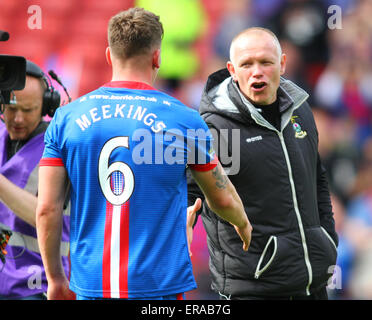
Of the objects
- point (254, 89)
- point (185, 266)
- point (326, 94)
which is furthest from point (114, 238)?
point (326, 94)

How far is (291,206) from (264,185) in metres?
0.16

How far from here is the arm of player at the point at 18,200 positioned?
9.37ft

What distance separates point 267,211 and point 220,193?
64cm

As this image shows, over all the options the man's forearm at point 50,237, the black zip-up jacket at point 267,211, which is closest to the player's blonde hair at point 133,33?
the man's forearm at point 50,237

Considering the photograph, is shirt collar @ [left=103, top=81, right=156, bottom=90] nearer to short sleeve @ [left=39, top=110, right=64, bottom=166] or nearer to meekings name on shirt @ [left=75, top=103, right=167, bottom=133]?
meekings name on shirt @ [left=75, top=103, right=167, bottom=133]

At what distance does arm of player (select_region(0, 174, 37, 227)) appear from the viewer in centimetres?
286

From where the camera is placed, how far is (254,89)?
3020 millimetres

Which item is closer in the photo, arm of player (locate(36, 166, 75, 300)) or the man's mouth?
arm of player (locate(36, 166, 75, 300))

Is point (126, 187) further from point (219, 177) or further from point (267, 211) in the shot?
point (267, 211)

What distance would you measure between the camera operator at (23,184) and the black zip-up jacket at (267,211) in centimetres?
78

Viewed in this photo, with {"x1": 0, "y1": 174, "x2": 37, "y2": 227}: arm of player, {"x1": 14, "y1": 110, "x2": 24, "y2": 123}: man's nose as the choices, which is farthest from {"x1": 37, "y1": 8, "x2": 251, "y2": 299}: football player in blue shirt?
{"x1": 14, "y1": 110, "x2": 24, "y2": 123}: man's nose

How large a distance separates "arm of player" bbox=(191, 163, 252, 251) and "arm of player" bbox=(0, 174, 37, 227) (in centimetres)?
95

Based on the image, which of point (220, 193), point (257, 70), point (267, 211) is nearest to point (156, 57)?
point (220, 193)

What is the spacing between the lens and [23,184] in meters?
3.03
